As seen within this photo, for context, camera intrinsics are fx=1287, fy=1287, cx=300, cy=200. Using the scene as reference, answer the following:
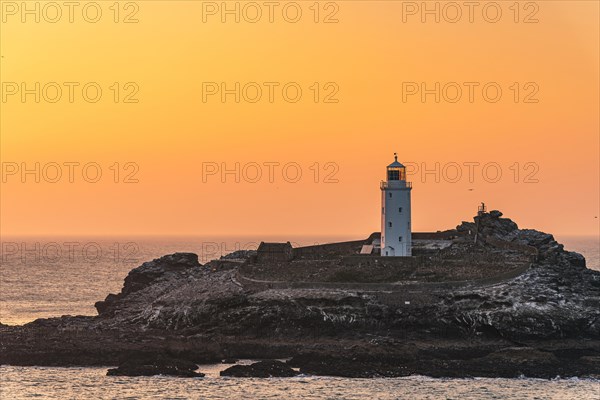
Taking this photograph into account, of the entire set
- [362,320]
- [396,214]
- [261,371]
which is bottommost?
[261,371]

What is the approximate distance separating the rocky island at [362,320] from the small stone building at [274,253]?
98 mm

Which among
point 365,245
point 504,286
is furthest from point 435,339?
point 365,245

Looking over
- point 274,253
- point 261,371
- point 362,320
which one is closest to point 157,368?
point 261,371

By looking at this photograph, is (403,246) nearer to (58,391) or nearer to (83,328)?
(83,328)

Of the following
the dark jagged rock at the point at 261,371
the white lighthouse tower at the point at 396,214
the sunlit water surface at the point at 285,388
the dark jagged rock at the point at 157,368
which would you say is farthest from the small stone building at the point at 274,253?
the sunlit water surface at the point at 285,388

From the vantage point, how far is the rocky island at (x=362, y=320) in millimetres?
80500

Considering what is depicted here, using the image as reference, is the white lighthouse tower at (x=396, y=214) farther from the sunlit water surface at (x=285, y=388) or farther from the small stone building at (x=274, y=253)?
the sunlit water surface at (x=285, y=388)

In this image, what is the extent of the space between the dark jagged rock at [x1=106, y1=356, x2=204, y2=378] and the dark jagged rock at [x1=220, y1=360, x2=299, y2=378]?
2.02 meters

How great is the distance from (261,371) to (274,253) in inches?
926

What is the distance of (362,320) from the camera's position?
87375 mm

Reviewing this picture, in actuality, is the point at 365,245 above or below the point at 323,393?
above

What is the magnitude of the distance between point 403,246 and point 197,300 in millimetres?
18258

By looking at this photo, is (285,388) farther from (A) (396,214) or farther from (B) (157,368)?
(A) (396,214)

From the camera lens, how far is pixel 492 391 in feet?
240
